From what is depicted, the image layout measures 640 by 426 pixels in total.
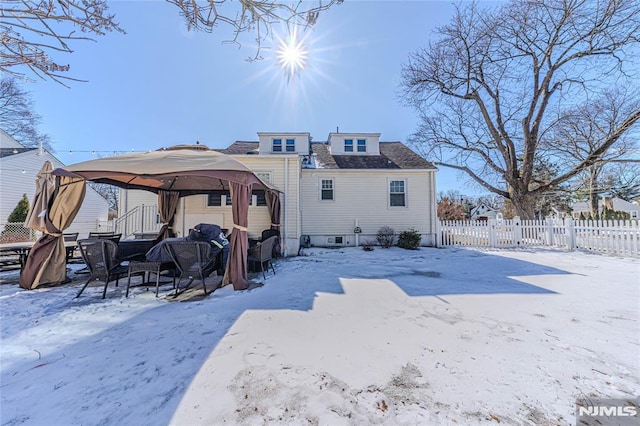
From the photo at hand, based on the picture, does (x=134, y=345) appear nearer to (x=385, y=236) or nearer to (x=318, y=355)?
(x=318, y=355)

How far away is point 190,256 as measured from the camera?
4301 mm

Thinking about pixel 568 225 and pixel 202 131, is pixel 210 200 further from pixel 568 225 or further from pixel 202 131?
pixel 568 225

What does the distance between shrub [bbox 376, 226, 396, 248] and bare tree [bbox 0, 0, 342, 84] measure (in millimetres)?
9089

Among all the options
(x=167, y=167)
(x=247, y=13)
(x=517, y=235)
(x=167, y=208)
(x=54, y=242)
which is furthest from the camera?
(x=517, y=235)

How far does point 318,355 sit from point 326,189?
918cm

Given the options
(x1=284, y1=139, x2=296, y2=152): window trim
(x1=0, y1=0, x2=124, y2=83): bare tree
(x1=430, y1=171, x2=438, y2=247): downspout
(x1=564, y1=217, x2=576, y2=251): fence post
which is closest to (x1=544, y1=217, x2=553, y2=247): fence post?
(x1=564, y1=217, x2=576, y2=251): fence post

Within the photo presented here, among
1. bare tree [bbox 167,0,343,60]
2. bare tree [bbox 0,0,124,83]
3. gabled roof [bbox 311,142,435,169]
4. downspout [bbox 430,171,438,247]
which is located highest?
gabled roof [bbox 311,142,435,169]

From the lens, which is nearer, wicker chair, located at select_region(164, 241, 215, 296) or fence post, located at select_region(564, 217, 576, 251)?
wicker chair, located at select_region(164, 241, 215, 296)

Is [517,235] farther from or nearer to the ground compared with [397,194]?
nearer to the ground

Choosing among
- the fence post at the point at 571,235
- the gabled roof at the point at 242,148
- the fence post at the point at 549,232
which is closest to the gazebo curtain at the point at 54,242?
the gabled roof at the point at 242,148

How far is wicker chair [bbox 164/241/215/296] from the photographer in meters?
4.19

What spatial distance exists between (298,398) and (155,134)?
57.4 ft

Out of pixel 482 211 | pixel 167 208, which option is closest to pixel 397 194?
pixel 167 208

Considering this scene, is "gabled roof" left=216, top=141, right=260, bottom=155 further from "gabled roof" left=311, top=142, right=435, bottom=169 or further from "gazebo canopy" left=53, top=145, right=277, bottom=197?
"gazebo canopy" left=53, top=145, right=277, bottom=197
